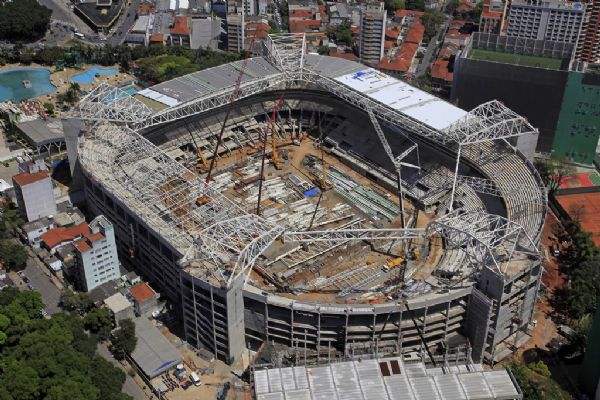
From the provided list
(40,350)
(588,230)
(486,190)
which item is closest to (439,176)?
(486,190)

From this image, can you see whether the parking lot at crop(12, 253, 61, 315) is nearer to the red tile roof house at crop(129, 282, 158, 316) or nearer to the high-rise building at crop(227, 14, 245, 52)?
the red tile roof house at crop(129, 282, 158, 316)

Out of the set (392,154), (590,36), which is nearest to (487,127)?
(392,154)

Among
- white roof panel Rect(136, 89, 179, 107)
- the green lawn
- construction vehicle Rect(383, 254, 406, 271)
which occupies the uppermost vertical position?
the green lawn

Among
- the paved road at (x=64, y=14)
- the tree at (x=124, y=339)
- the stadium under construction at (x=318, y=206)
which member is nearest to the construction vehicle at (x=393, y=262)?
the stadium under construction at (x=318, y=206)

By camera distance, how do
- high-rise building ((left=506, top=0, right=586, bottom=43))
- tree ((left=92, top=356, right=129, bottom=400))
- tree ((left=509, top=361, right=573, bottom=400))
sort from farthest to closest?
high-rise building ((left=506, top=0, right=586, bottom=43)) < tree ((left=509, top=361, right=573, bottom=400)) < tree ((left=92, top=356, right=129, bottom=400))

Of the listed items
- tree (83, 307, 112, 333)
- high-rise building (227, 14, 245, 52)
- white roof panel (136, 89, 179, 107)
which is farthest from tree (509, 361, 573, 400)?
high-rise building (227, 14, 245, 52)

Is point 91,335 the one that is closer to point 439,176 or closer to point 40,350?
point 40,350

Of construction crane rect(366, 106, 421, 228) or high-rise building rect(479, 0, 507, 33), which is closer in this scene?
construction crane rect(366, 106, 421, 228)
